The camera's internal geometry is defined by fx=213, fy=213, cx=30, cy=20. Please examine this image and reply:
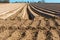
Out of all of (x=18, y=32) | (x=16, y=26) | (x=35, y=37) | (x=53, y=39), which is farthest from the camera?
(x=16, y=26)

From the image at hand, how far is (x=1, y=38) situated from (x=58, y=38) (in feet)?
5.47

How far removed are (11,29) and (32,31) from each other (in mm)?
798

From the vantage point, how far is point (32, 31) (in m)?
7.08

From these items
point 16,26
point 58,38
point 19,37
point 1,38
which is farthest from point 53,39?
point 16,26

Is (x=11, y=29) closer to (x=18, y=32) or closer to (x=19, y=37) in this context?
(x=18, y=32)

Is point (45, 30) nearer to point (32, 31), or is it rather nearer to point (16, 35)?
point (32, 31)

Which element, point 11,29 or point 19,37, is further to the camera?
point 11,29

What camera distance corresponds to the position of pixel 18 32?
278 inches

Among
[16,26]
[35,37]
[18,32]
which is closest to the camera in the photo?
[35,37]

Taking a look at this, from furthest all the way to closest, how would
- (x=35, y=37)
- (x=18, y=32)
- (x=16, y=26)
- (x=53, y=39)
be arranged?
(x=16, y=26)
(x=18, y=32)
(x=35, y=37)
(x=53, y=39)

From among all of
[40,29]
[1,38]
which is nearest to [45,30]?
[40,29]

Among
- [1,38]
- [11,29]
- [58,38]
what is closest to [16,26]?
[11,29]

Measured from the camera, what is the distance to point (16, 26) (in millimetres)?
7789

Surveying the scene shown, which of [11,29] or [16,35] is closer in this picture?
[16,35]
